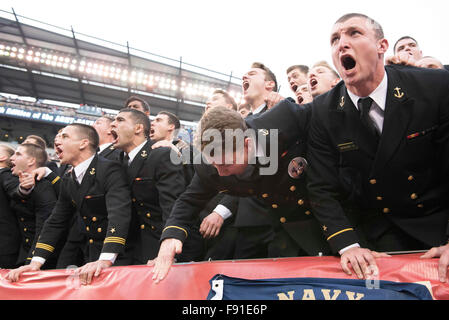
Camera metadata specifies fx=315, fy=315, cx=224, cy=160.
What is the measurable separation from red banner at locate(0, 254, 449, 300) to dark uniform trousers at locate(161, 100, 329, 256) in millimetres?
274

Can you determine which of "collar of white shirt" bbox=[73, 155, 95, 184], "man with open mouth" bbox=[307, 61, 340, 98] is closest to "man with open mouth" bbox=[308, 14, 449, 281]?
"man with open mouth" bbox=[307, 61, 340, 98]

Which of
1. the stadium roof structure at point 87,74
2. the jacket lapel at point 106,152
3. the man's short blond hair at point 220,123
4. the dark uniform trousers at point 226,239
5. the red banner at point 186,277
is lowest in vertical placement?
the red banner at point 186,277

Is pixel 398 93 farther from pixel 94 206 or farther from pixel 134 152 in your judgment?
pixel 94 206

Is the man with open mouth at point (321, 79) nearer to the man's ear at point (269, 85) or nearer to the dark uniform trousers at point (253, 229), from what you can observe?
the man's ear at point (269, 85)

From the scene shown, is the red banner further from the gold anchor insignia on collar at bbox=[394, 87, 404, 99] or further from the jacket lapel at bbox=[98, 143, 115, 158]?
the jacket lapel at bbox=[98, 143, 115, 158]

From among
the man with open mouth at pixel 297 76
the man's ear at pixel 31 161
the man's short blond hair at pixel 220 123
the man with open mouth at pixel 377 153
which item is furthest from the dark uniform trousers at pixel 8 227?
the man with open mouth at pixel 377 153

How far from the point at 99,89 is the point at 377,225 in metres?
20.1

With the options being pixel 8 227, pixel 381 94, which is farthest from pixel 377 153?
pixel 8 227

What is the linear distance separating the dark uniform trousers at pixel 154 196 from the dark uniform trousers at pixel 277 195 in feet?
1.64

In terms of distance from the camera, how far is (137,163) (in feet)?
9.82

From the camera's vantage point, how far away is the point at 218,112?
2.00 m

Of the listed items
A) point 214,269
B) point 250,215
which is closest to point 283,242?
point 250,215

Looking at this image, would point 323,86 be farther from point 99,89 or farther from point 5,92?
point 5,92

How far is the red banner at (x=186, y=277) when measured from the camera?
1.52 meters
